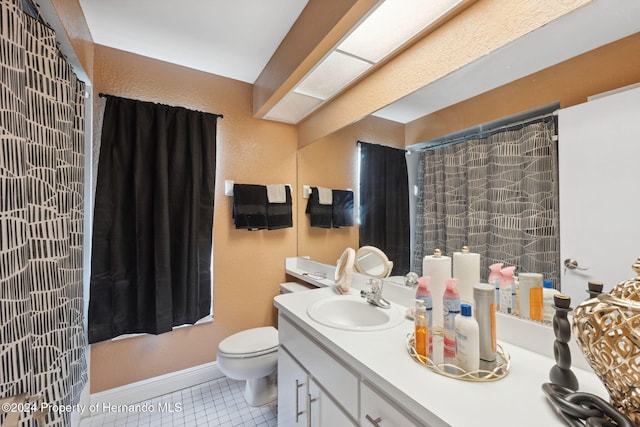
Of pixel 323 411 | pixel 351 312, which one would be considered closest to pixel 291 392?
pixel 323 411

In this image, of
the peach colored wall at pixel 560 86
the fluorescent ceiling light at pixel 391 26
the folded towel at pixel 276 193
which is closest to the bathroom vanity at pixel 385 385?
the peach colored wall at pixel 560 86

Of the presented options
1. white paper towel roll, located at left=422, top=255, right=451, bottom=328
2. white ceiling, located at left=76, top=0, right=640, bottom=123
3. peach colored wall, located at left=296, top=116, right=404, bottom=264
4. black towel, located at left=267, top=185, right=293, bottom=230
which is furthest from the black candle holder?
black towel, located at left=267, top=185, right=293, bottom=230

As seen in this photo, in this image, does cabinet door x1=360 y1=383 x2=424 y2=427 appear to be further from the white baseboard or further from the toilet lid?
the white baseboard

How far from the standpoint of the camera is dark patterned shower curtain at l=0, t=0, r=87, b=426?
0.82 metres

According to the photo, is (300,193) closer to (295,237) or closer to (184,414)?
(295,237)

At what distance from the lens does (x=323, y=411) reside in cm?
101

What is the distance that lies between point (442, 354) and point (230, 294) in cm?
177

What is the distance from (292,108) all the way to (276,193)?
0.70m

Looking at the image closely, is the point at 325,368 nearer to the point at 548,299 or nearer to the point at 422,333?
the point at 422,333

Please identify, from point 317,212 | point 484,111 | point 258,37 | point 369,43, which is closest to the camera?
point 484,111

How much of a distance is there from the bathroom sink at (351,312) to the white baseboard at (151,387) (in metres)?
1.33

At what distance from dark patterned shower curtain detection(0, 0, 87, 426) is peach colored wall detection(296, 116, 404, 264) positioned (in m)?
1.50

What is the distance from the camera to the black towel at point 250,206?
2.12 m

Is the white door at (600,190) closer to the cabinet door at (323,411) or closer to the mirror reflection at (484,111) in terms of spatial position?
the mirror reflection at (484,111)
